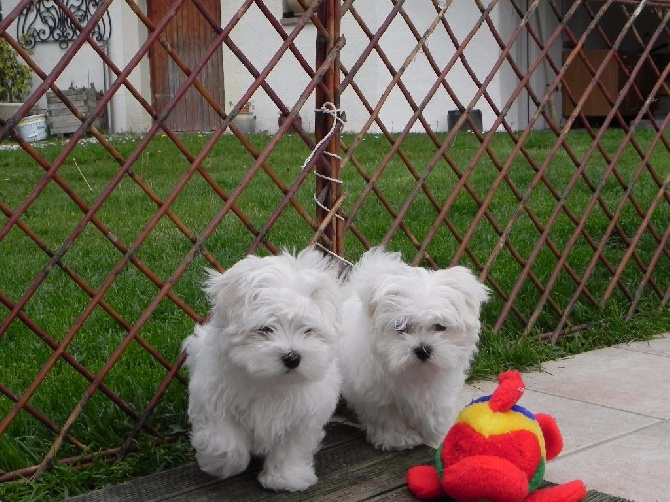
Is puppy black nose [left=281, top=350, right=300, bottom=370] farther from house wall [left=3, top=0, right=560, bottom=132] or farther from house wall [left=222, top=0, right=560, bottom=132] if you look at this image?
house wall [left=222, top=0, right=560, bottom=132]

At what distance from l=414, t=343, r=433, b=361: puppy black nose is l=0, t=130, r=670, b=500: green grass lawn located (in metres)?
0.86

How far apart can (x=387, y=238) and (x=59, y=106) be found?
967 centimetres

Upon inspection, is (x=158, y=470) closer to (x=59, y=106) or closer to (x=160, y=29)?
(x=160, y=29)

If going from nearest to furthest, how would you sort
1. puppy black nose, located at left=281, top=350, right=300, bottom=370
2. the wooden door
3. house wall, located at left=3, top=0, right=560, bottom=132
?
puppy black nose, located at left=281, top=350, right=300, bottom=370 → house wall, located at left=3, top=0, right=560, bottom=132 → the wooden door

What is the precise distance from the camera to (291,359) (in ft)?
8.21

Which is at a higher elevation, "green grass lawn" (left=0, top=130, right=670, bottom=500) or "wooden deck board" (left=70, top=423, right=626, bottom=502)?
"green grass lawn" (left=0, top=130, right=670, bottom=500)

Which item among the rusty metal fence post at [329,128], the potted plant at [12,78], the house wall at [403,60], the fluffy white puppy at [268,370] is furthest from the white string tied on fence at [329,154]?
the potted plant at [12,78]

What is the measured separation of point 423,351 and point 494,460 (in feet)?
1.32

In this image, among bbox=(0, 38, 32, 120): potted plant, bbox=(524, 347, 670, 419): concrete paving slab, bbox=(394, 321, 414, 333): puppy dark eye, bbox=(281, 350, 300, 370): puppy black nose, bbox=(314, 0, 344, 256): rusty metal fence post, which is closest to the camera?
bbox=(281, 350, 300, 370): puppy black nose

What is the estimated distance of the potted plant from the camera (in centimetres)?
1360

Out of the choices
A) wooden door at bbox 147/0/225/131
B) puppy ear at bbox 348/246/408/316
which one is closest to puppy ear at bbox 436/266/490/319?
puppy ear at bbox 348/246/408/316

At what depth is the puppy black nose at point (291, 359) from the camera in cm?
250

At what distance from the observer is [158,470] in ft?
9.98

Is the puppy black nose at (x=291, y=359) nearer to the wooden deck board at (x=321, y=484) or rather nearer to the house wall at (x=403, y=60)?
the wooden deck board at (x=321, y=484)
